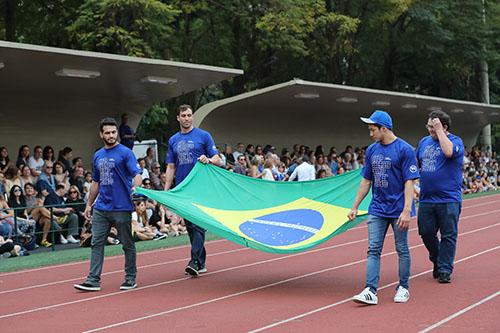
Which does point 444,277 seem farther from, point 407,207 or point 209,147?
point 209,147

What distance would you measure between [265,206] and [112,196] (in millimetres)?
2217

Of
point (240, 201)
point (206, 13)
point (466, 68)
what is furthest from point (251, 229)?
point (466, 68)

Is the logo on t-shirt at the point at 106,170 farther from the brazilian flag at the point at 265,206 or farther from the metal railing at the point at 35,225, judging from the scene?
the metal railing at the point at 35,225

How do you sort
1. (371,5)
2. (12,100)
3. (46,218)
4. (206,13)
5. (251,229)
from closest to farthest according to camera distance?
(251,229) < (46,218) < (12,100) < (206,13) < (371,5)

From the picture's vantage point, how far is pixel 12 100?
70.2ft

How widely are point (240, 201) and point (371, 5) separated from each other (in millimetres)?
24809

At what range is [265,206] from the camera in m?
11.1

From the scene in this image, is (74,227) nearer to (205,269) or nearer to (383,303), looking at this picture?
(205,269)

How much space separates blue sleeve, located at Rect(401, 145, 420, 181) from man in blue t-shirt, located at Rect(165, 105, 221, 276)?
295 centimetres

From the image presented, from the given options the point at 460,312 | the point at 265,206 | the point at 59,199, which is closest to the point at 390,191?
the point at 460,312

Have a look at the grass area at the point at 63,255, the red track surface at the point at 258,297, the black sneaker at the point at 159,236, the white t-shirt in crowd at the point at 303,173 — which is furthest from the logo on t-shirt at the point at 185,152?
the white t-shirt in crowd at the point at 303,173

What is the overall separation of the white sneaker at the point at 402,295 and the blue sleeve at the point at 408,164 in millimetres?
1174

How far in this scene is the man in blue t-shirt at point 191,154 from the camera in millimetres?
10836

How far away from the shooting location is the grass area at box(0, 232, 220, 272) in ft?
43.8
